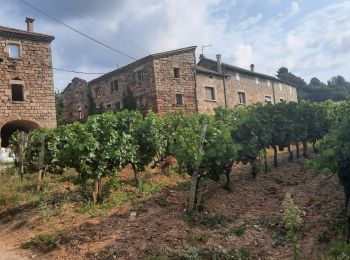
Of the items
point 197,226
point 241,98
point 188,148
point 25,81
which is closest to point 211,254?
point 197,226

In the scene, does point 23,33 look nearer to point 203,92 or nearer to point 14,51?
point 14,51

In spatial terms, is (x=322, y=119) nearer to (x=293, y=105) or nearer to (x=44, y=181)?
(x=293, y=105)

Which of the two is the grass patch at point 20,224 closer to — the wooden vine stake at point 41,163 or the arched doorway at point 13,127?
the wooden vine stake at point 41,163

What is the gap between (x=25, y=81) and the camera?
2553cm

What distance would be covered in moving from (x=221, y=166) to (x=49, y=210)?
184 inches

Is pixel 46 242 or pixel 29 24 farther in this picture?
pixel 29 24

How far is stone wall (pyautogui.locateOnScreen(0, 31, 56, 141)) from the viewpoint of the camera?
2475 centimetres

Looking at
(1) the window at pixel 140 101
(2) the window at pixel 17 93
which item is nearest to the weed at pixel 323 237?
(2) the window at pixel 17 93

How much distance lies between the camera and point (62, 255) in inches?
304

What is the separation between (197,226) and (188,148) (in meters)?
1.79

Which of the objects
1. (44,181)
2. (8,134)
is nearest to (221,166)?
(44,181)

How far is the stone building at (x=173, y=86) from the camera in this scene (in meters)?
29.7

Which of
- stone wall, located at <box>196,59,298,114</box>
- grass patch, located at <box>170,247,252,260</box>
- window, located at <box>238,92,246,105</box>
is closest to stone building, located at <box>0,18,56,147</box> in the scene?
stone wall, located at <box>196,59,298,114</box>

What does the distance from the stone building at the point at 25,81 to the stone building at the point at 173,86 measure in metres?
6.95
